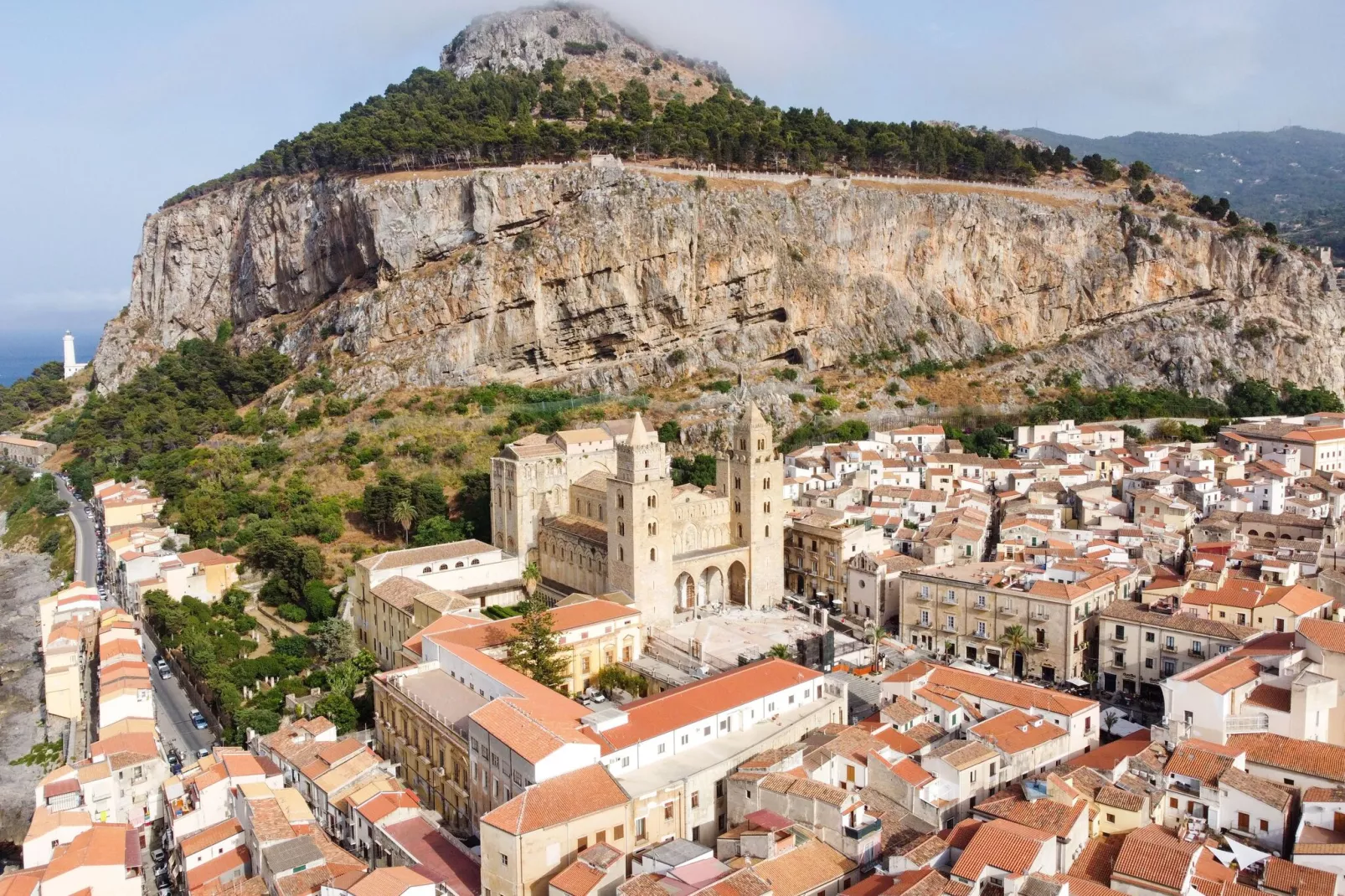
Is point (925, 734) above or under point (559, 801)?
under

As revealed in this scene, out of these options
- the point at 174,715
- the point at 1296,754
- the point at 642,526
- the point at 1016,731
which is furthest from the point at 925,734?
the point at 174,715

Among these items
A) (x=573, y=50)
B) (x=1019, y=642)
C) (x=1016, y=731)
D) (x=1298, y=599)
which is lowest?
(x=1019, y=642)

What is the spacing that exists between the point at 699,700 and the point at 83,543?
146 ft

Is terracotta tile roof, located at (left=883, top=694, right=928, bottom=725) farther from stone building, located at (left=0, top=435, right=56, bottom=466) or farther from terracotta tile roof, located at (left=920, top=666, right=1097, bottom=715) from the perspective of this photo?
stone building, located at (left=0, top=435, right=56, bottom=466)

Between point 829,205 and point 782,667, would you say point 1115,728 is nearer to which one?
point 782,667

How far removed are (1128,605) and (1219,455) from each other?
2613cm

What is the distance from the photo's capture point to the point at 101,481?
214 ft

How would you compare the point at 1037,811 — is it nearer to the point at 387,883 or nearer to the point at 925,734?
the point at 925,734

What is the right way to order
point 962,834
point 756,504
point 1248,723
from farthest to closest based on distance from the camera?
point 756,504
point 1248,723
point 962,834

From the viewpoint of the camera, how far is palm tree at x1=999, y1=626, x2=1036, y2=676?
3525cm

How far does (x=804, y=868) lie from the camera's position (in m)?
21.2

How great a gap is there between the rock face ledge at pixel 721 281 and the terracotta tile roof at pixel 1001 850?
4984 cm

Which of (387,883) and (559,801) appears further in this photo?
(559,801)

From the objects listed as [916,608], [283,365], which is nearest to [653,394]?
[283,365]
